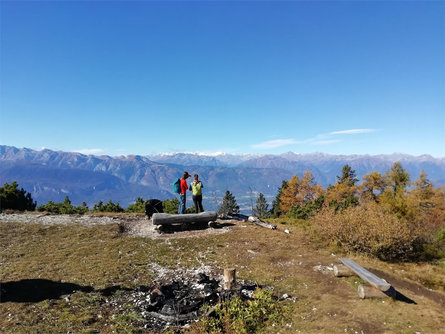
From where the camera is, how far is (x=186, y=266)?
40.3 feet

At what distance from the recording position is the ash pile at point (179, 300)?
7.74m

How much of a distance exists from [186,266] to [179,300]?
3.73 meters

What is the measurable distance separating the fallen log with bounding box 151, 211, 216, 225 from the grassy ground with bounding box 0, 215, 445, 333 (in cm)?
119

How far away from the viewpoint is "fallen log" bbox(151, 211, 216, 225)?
57.9 feet

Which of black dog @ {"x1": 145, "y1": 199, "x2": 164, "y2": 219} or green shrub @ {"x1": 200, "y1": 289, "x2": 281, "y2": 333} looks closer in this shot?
green shrub @ {"x1": 200, "y1": 289, "x2": 281, "y2": 333}

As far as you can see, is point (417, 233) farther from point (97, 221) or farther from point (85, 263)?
point (97, 221)

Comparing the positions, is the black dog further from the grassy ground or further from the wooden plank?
the wooden plank

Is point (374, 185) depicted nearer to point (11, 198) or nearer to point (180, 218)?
point (180, 218)

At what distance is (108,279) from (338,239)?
12.7 meters

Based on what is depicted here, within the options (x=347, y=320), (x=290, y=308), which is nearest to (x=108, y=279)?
(x=290, y=308)

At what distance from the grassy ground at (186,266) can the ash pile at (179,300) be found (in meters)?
0.49

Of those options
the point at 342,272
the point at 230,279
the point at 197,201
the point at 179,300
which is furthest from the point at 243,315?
the point at 197,201

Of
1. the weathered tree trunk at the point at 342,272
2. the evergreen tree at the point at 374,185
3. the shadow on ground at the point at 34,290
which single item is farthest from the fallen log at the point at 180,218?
the evergreen tree at the point at 374,185

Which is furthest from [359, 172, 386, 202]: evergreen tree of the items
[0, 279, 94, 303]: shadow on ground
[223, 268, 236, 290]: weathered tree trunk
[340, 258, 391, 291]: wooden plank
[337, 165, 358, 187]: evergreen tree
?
[0, 279, 94, 303]: shadow on ground
